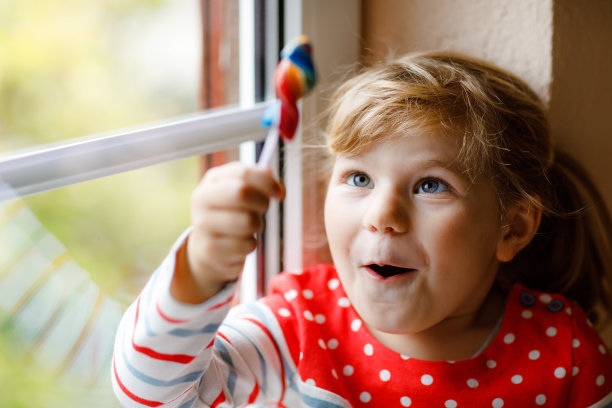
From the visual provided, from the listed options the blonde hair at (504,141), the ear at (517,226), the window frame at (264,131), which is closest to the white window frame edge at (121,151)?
the window frame at (264,131)

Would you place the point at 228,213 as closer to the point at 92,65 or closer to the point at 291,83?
the point at 291,83

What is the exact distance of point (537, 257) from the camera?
992 millimetres

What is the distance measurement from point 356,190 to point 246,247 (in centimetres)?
23

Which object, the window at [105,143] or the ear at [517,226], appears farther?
the ear at [517,226]

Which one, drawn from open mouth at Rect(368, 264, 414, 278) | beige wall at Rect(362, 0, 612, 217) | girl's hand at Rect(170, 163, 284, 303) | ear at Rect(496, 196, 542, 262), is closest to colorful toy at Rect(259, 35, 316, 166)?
girl's hand at Rect(170, 163, 284, 303)

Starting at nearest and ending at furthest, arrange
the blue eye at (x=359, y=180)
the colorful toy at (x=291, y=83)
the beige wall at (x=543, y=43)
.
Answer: the colorful toy at (x=291, y=83) → the blue eye at (x=359, y=180) → the beige wall at (x=543, y=43)

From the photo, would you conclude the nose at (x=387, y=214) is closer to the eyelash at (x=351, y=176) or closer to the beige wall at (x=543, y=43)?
the eyelash at (x=351, y=176)

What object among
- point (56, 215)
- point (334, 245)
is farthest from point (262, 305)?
point (56, 215)

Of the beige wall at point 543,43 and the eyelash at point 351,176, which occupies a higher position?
the beige wall at point 543,43

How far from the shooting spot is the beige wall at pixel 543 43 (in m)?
0.91

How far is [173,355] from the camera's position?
62 cm

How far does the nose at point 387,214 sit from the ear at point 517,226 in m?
0.16

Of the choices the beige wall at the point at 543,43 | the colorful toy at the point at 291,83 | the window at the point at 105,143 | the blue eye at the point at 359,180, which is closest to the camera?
the colorful toy at the point at 291,83

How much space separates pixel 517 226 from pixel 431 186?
16 centimetres
